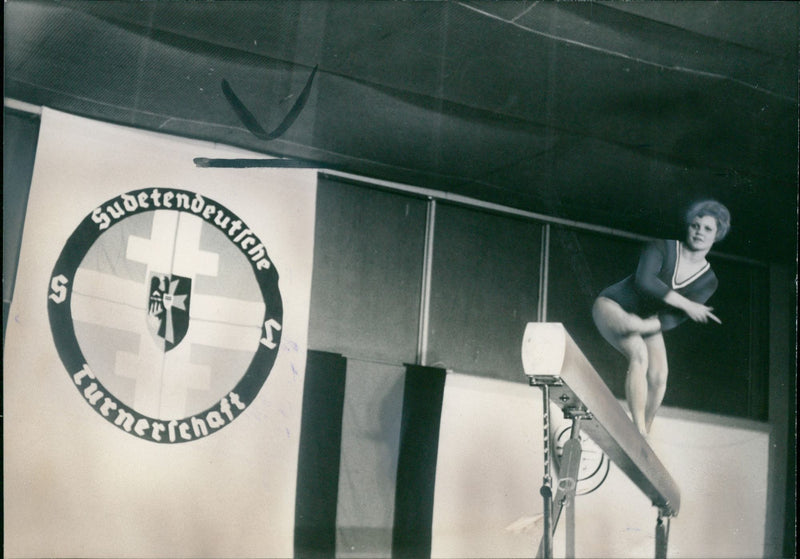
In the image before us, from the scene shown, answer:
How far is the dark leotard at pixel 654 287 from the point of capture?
2.20m

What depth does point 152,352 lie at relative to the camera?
1.83 metres

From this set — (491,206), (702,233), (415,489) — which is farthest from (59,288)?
(702,233)

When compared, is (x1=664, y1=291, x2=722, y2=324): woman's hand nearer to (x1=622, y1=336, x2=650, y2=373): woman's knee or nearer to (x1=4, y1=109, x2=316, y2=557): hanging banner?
(x1=622, y1=336, x2=650, y2=373): woman's knee

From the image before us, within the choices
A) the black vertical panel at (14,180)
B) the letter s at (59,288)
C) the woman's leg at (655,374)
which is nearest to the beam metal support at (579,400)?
the woman's leg at (655,374)

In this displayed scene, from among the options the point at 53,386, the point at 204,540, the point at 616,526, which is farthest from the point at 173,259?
the point at 616,526

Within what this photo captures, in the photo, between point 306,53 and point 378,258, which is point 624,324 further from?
point 306,53

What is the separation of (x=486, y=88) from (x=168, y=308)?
0.93m

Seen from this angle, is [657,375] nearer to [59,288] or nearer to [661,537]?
[661,537]

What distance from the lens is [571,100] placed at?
1969mm

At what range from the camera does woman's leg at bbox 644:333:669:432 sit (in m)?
Answer: 2.27

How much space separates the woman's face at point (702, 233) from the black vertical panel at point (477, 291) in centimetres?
43

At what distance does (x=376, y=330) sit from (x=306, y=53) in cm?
76

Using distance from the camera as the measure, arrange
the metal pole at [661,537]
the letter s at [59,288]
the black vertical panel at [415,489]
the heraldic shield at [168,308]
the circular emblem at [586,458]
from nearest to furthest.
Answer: the metal pole at [661,537], the circular emblem at [586,458], the letter s at [59,288], the heraldic shield at [168,308], the black vertical panel at [415,489]

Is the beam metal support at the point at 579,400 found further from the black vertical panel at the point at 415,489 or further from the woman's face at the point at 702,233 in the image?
the woman's face at the point at 702,233
